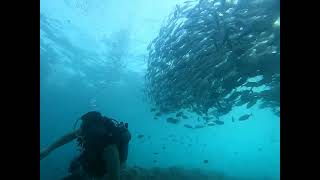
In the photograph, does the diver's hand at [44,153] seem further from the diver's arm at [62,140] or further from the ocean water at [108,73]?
the ocean water at [108,73]

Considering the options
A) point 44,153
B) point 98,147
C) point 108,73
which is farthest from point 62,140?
point 108,73

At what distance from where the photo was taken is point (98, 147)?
22.8 ft

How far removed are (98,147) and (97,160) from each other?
0.30 m

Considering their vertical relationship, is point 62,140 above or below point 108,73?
below

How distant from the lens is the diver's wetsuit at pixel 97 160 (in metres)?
6.98

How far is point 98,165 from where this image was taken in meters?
6.97

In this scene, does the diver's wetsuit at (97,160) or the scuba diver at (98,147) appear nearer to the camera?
the scuba diver at (98,147)

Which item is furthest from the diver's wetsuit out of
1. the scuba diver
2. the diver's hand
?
the diver's hand

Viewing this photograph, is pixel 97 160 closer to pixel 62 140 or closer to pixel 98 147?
pixel 98 147

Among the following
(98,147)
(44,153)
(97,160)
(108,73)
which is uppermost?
(108,73)

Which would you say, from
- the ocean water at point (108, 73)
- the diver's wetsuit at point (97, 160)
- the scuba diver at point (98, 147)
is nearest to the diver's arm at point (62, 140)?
the scuba diver at point (98, 147)

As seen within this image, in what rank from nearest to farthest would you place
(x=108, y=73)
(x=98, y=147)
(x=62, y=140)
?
(x=98, y=147) → (x=62, y=140) → (x=108, y=73)
